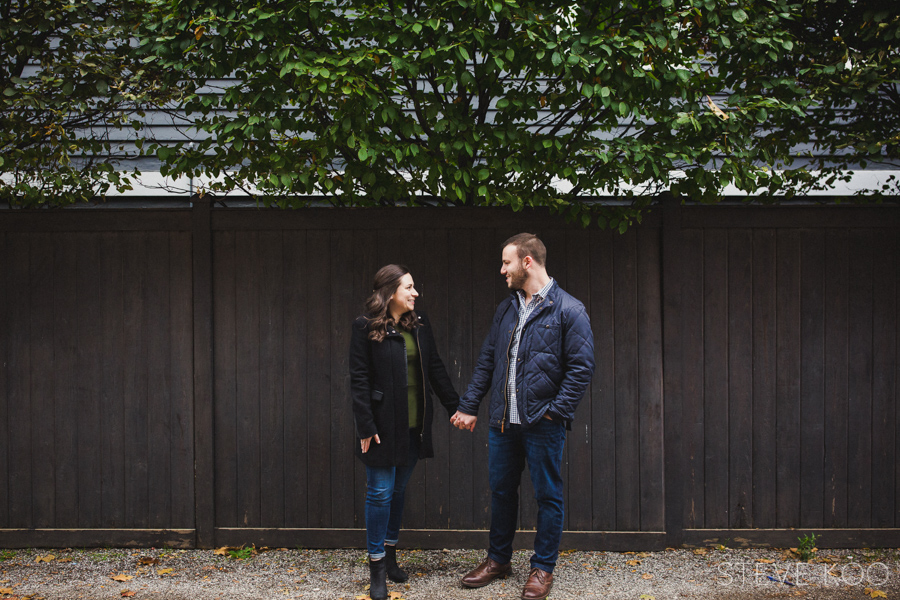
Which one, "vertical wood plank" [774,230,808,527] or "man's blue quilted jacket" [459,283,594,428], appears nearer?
"man's blue quilted jacket" [459,283,594,428]

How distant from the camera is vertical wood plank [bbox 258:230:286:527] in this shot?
15.3ft

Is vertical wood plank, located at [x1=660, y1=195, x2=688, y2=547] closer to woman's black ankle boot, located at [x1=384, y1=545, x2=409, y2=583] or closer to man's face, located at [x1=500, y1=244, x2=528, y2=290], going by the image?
man's face, located at [x1=500, y1=244, x2=528, y2=290]

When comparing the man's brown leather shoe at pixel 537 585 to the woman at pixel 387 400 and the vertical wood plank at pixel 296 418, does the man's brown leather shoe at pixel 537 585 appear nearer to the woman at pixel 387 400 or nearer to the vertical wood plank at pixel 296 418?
the woman at pixel 387 400

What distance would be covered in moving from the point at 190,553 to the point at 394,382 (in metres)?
2.10

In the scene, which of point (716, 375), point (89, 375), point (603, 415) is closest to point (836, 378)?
point (716, 375)

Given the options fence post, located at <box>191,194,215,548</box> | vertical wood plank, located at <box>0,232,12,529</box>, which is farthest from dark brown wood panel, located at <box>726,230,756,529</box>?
vertical wood plank, located at <box>0,232,12,529</box>

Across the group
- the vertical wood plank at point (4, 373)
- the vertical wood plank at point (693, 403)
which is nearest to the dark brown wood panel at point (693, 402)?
the vertical wood plank at point (693, 403)

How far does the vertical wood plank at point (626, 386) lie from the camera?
15.1ft

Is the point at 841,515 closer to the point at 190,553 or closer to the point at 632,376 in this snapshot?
the point at 632,376

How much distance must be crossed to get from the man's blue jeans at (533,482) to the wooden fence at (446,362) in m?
0.64

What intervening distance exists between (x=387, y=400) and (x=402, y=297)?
596 mm

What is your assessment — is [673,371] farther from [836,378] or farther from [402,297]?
[402,297]

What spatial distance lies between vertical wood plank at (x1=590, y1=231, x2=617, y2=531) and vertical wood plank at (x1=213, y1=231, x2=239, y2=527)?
2510 millimetres

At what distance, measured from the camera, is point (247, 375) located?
15.4ft
